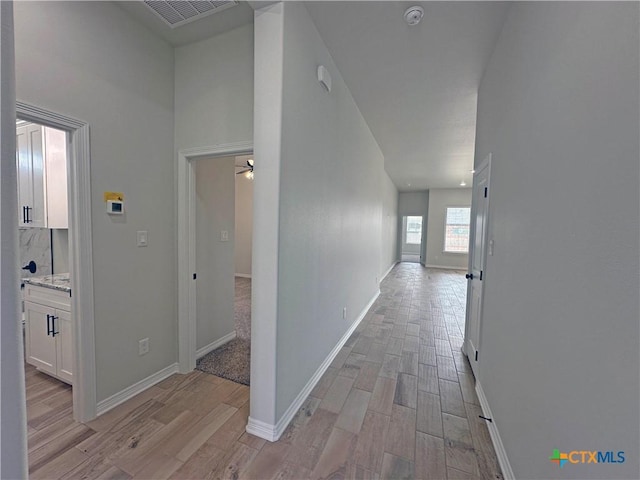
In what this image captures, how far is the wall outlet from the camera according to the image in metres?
2.25

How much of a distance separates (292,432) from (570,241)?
1.97m

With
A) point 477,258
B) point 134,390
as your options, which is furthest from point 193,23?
point 477,258

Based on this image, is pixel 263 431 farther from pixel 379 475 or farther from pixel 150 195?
pixel 150 195

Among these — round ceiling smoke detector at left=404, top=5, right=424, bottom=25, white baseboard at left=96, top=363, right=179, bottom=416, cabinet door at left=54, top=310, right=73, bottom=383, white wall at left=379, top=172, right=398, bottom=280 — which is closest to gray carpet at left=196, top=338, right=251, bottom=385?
white baseboard at left=96, top=363, right=179, bottom=416

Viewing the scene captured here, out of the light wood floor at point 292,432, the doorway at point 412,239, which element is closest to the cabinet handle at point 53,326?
the light wood floor at point 292,432

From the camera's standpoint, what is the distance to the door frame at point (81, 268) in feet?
5.95

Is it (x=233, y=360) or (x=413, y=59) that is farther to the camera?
(x=233, y=360)

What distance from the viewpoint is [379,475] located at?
5.03 ft

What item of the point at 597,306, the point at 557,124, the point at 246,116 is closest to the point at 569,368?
the point at 597,306

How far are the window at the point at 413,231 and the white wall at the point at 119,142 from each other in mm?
12687

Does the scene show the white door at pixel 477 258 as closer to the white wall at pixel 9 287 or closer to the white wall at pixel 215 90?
the white wall at pixel 215 90

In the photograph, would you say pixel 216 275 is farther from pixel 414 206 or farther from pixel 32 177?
pixel 414 206

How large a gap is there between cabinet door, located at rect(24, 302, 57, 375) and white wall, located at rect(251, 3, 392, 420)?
197 centimetres

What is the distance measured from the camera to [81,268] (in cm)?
185
